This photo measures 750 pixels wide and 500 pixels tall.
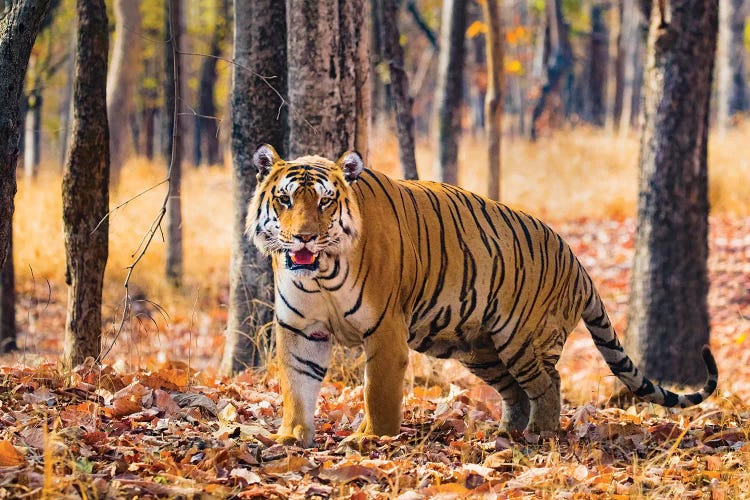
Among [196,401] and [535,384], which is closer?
[196,401]

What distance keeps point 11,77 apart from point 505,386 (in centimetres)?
332

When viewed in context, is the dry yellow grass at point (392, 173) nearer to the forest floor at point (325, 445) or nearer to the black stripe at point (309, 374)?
the forest floor at point (325, 445)

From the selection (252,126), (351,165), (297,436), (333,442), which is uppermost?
(252,126)

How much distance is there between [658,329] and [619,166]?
11.9 metres

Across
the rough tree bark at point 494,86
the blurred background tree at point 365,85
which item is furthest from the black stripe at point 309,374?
the rough tree bark at point 494,86

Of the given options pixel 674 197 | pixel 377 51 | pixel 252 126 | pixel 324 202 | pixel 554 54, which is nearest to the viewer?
pixel 324 202

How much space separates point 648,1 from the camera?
10.0 metres

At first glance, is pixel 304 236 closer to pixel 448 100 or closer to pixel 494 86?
pixel 494 86

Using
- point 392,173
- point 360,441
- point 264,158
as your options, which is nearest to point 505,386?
point 360,441

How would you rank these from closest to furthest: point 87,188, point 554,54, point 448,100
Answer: point 87,188 < point 448,100 < point 554,54

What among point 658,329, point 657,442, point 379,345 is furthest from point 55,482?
point 658,329

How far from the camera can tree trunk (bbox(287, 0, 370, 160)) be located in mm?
6574

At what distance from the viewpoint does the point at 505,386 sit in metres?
6.02

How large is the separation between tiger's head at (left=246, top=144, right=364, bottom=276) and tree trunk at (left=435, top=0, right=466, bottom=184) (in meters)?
8.08
